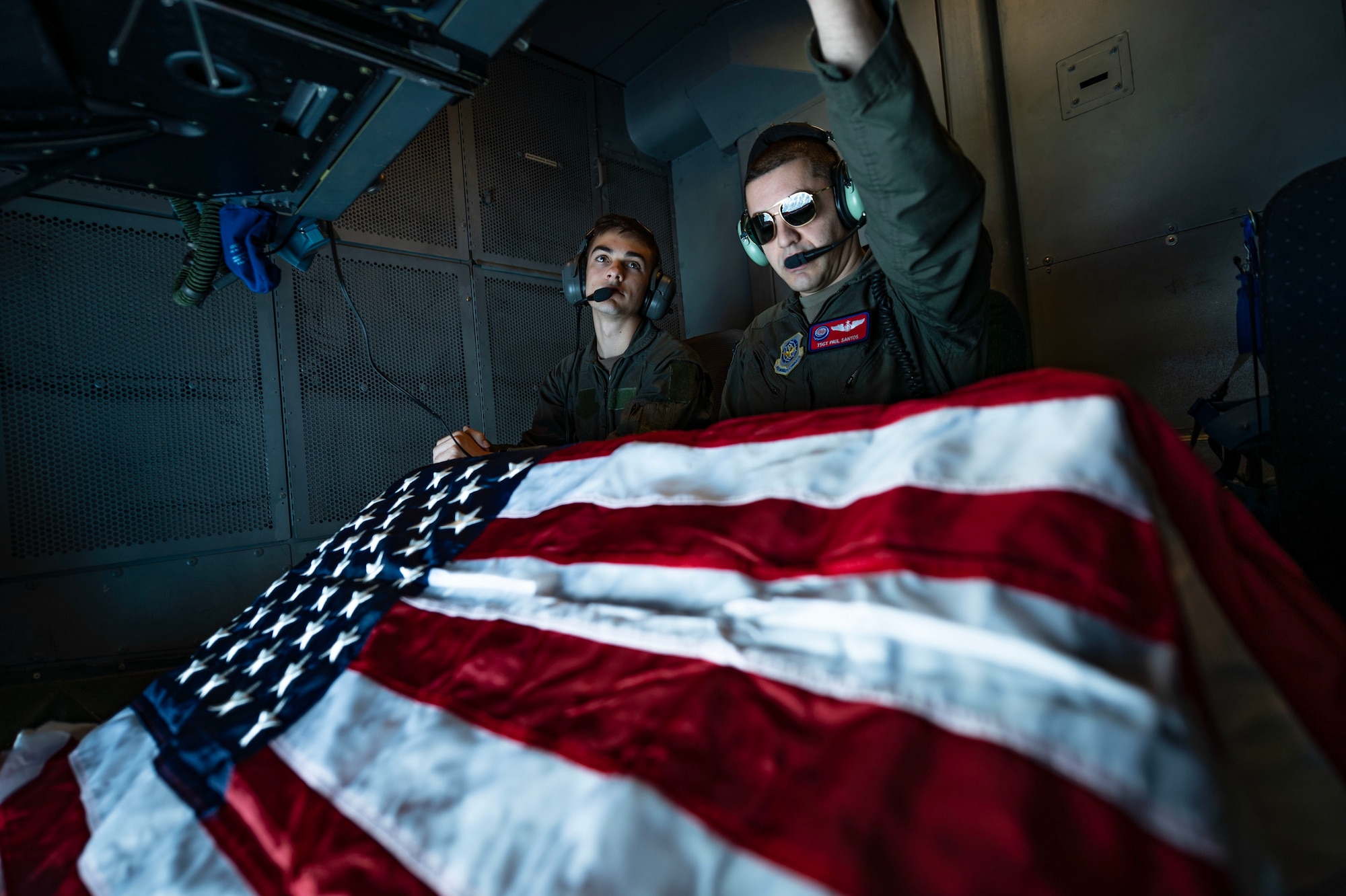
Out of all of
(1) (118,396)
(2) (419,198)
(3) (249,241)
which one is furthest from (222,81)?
(2) (419,198)

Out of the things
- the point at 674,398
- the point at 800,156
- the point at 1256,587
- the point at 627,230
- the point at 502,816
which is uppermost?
the point at 627,230

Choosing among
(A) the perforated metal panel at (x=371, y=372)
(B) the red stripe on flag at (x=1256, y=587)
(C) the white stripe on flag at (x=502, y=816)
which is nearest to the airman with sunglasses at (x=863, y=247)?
(B) the red stripe on flag at (x=1256, y=587)

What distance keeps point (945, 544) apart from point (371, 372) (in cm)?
263

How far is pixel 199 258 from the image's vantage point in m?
1.64

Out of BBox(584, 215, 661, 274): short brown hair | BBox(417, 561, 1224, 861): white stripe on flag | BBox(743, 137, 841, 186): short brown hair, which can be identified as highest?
BBox(584, 215, 661, 274): short brown hair

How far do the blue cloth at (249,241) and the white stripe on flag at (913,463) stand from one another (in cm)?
116

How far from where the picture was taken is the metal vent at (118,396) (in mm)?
1910

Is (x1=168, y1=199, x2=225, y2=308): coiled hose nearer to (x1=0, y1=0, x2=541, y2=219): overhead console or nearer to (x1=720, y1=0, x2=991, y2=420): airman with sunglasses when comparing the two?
(x1=0, y1=0, x2=541, y2=219): overhead console

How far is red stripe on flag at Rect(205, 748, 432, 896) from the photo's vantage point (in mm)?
569

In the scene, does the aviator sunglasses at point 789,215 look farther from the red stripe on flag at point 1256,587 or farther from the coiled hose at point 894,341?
the red stripe on flag at point 1256,587

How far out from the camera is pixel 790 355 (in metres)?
1.79

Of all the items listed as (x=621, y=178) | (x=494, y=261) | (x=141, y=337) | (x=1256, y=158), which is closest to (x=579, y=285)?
(x=494, y=261)

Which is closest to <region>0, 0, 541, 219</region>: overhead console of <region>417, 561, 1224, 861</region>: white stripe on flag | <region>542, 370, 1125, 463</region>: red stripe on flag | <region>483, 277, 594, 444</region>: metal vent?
<region>542, 370, 1125, 463</region>: red stripe on flag

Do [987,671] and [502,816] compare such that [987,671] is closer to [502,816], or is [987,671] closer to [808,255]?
[502,816]
